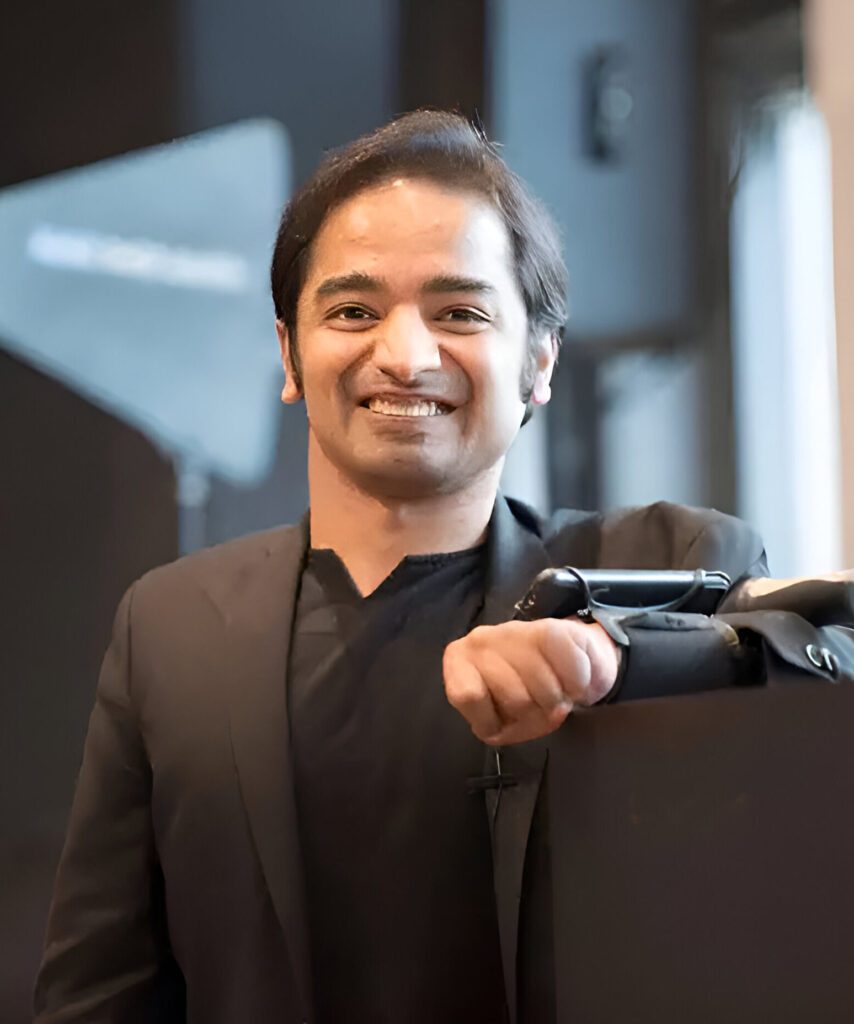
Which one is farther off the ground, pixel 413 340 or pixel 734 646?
pixel 413 340

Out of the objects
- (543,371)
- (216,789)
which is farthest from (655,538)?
(216,789)

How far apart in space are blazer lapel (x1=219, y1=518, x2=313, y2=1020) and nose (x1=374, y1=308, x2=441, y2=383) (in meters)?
0.20

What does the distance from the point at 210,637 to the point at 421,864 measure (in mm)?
246

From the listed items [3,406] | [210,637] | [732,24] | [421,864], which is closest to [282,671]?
[210,637]

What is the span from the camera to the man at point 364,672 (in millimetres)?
850

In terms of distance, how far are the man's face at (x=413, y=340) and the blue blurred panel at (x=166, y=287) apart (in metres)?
0.31

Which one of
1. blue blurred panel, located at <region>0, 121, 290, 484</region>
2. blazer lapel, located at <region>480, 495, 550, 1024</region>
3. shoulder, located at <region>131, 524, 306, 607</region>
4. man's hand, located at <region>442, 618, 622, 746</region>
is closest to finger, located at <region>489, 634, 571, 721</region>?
man's hand, located at <region>442, 618, 622, 746</region>

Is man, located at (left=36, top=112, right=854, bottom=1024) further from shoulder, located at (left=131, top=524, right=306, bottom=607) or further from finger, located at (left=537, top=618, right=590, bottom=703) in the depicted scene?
finger, located at (left=537, top=618, right=590, bottom=703)

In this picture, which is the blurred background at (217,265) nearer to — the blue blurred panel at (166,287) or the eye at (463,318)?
the blue blurred panel at (166,287)

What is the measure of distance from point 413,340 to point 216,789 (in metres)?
0.37

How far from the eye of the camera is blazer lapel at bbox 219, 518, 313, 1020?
33.4 inches

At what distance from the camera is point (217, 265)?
120 centimetres

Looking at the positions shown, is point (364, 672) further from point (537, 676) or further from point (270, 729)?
point (537, 676)

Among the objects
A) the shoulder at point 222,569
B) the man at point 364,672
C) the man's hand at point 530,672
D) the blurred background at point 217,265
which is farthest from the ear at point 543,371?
the man's hand at point 530,672
